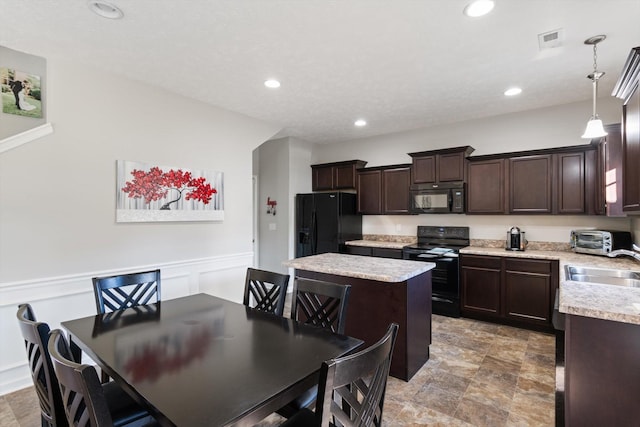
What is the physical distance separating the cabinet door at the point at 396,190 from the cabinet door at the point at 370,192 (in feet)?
0.30

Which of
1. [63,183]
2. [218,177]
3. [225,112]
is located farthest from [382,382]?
[225,112]

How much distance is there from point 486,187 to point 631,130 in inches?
91.0

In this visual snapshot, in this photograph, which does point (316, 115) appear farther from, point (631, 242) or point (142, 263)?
point (631, 242)

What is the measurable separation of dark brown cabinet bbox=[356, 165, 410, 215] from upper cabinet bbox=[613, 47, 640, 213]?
114 inches

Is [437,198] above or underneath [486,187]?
underneath

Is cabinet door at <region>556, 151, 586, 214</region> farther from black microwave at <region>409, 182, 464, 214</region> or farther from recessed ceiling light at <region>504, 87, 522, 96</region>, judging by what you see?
black microwave at <region>409, 182, 464, 214</region>

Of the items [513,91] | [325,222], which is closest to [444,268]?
[325,222]

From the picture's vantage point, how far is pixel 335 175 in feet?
18.7

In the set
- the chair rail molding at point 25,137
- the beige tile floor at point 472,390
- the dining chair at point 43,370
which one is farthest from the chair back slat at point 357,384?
the chair rail molding at point 25,137

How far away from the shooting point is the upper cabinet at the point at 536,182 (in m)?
3.62

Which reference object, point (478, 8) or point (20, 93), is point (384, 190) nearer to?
point (478, 8)

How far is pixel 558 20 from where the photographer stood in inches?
85.1

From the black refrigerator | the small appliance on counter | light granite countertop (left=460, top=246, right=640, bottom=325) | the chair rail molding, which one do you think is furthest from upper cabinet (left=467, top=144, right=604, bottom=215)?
the chair rail molding

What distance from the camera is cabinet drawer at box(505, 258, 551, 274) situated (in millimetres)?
3547
